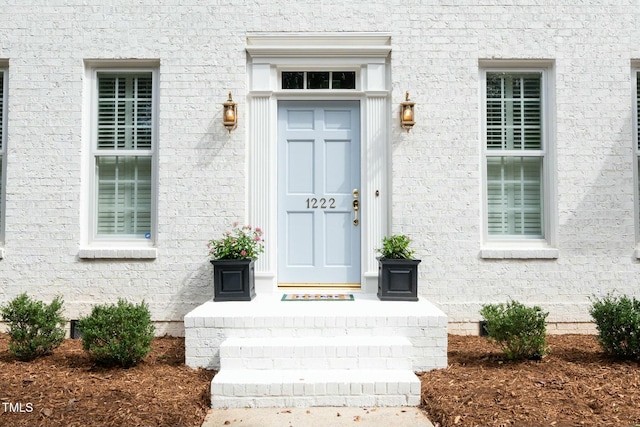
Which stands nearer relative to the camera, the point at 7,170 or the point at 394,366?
Result: the point at 394,366

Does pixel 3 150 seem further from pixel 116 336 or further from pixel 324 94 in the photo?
pixel 324 94

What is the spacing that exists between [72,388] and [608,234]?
5.64 m

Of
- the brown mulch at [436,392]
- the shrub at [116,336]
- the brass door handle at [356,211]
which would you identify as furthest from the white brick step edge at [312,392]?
the brass door handle at [356,211]

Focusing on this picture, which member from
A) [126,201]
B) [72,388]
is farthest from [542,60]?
[72,388]

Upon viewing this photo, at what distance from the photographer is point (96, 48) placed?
18.4ft

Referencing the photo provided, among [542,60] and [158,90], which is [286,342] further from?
[542,60]

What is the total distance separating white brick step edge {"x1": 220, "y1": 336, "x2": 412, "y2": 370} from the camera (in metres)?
4.03

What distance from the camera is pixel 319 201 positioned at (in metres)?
5.64

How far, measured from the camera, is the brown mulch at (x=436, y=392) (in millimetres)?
3271

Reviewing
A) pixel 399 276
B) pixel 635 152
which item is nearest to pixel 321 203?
pixel 399 276

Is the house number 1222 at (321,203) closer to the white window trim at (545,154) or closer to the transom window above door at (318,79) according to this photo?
the transom window above door at (318,79)

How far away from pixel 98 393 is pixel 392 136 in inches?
152

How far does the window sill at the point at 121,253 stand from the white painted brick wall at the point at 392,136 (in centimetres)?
9

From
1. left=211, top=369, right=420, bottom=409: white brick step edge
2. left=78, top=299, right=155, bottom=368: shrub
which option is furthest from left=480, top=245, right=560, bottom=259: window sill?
left=78, top=299, right=155, bottom=368: shrub
